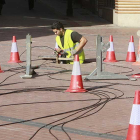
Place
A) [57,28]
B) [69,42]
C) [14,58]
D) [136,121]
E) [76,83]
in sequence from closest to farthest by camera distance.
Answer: [136,121], [76,83], [57,28], [69,42], [14,58]

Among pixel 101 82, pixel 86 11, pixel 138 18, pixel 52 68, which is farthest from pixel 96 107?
pixel 86 11

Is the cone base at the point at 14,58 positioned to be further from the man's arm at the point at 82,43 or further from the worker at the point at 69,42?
the man's arm at the point at 82,43

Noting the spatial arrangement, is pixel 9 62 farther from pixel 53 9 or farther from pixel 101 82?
pixel 53 9

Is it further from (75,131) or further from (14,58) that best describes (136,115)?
(14,58)

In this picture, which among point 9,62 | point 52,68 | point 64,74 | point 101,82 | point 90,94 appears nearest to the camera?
point 90,94

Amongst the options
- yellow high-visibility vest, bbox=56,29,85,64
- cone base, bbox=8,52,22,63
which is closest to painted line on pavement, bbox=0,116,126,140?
yellow high-visibility vest, bbox=56,29,85,64

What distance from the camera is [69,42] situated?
12922 millimetres

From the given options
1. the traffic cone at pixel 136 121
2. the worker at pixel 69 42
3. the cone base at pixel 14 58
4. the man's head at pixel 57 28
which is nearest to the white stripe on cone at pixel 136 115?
the traffic cone at pixel 136 121

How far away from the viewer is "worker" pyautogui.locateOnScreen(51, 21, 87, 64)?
12.5 m

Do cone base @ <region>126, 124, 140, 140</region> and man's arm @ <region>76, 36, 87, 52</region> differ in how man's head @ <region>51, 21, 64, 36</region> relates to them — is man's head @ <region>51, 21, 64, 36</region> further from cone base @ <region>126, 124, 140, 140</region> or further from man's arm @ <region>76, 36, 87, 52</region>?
cone base @ <region>126, 124, 140, 140</region>

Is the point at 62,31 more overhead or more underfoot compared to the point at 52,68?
more overhead

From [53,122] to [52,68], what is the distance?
17.3 feet

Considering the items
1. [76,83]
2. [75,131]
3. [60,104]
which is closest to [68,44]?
[76,83]

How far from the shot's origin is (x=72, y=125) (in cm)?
704
